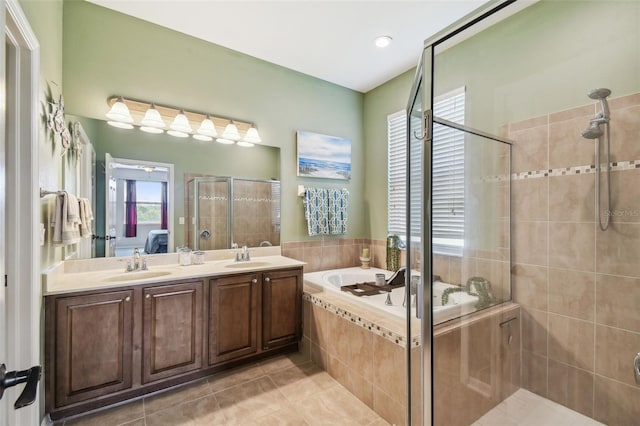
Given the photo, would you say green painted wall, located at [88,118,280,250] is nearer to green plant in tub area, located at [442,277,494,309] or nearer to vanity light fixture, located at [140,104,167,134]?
vanity light fixture, located at [140,104,167,134]

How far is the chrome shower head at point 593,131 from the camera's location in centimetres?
162

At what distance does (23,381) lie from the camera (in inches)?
29.1

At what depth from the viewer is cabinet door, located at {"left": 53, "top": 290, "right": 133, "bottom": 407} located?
177cm

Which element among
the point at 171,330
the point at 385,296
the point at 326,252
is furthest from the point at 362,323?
the point at 326,252

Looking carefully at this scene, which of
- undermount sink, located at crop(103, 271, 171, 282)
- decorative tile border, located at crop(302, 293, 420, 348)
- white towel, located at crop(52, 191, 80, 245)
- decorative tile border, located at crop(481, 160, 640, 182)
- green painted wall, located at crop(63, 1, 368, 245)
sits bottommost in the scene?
decorative tile border, located at crop(302, 293, 420, 348)

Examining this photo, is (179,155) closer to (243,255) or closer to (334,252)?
(243,255)

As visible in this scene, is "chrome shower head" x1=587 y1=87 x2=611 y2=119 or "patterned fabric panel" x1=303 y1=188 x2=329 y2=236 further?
"patterned fabric panel" x1=303 y1=188 x2=329 y2=236

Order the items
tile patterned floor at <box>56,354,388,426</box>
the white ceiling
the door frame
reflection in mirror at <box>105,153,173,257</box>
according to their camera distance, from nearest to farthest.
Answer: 1. the door frame
2. tile patterned floor at <box>56,354,388,426</box>
3. the white ceiling
4. reflection in mirror at <box>105,153,173,257</box>

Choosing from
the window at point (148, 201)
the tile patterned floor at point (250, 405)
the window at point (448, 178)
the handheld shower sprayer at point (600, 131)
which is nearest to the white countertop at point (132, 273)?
the window at point (148, 201)

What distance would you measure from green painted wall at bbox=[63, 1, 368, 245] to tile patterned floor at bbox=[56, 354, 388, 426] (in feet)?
4.73

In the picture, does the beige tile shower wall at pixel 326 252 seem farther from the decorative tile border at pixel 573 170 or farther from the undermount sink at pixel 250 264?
the decorative tile border at pixel 573 170

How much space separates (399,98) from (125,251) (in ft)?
10.3

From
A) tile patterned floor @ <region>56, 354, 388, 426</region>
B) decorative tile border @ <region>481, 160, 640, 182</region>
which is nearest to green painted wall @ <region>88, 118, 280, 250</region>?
tile patterned floor @ <region>56, 354, 388, 426</region>

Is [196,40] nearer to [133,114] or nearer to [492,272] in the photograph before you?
[133,114]
